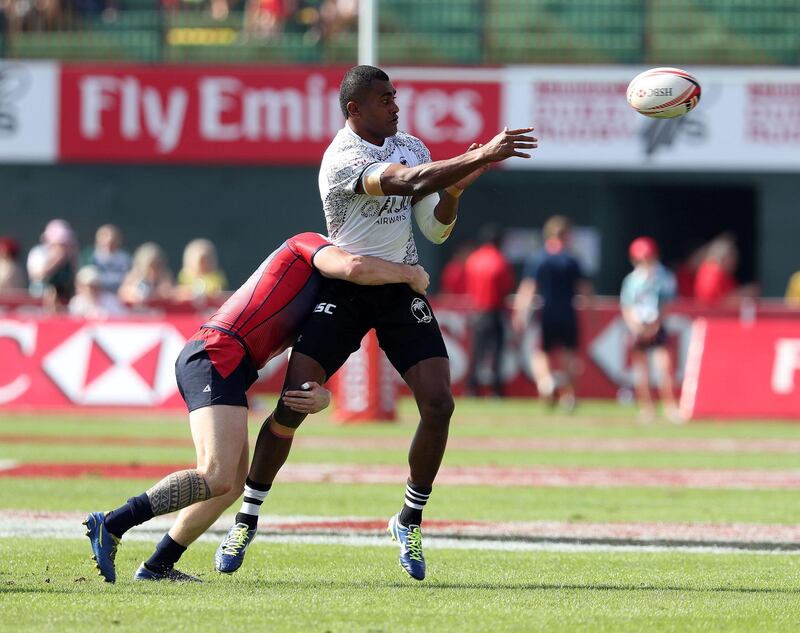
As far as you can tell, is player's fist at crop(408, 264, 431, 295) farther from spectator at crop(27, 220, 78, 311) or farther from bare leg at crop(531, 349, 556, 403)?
bare leg at crop(531, 349, 556, 403)

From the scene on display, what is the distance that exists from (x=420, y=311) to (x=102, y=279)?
13177 mm

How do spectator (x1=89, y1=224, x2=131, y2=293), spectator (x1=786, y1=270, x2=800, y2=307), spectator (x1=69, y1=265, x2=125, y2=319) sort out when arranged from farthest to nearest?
spectator (x1=786, y1=270, x2=800, y2=307) → spectator (x1=89, y1=224, x2=131, y2=293) → spectator (x1=69, y1=265, x2=125, y2=319)

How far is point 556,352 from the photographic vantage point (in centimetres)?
2023

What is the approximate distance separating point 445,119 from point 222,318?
18.0m

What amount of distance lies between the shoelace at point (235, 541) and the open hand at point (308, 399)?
67 centimetres

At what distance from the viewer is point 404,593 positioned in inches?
277

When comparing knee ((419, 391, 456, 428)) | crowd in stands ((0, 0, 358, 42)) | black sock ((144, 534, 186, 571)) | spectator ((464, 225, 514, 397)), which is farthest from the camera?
crowd in stands ((0, 0, 358, 42))

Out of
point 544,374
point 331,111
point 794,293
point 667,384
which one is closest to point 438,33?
point 331,111

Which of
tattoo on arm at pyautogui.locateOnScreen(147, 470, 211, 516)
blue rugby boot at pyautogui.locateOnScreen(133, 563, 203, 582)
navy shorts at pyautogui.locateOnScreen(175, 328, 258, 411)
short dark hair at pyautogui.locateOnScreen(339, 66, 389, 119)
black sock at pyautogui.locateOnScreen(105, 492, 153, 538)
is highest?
short dark hair at pyautogui.locateOnScreen(339, 66, 389, 119)

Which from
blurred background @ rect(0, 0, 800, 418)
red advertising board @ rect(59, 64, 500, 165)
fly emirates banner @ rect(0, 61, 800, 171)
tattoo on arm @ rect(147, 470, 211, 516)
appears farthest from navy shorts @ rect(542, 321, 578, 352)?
tattoo on arm @ rect(147, 470, 211, 516)

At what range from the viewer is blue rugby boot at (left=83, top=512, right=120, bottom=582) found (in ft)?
22.8

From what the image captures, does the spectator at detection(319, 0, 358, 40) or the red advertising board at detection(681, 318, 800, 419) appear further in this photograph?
the spectator at detection(319, 0, 358, 40)

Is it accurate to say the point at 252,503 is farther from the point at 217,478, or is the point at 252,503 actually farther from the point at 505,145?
the point at 505,145

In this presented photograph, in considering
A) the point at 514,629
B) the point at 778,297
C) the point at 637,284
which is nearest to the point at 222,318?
the point at 514,629
